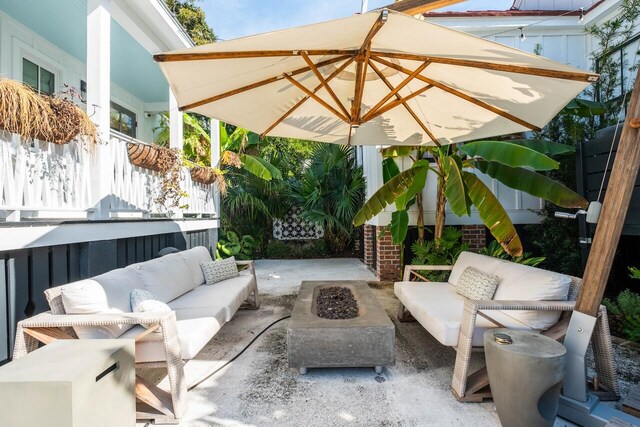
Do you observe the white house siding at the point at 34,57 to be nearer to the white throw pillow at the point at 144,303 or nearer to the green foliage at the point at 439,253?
the white throw pillow at the point at 144,303

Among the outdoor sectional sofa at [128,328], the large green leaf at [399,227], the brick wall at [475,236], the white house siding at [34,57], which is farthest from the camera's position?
the brick wall at [475,236]

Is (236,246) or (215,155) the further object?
(236,246)

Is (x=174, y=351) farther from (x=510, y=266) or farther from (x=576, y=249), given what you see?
(x=576, y=249)

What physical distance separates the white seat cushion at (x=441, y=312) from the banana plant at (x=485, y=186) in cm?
96

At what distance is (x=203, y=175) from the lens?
6.23 metres

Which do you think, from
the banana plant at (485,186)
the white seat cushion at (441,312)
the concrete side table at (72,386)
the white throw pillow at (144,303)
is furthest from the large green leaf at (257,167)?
the concrete side table at (72,386)

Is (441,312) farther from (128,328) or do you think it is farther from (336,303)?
(128,328)

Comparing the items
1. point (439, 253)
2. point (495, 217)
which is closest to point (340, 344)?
point (495, 217)

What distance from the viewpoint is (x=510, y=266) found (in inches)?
133

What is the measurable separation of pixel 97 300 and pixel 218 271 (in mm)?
1985

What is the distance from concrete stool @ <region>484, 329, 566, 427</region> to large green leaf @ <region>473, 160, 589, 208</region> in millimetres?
2774

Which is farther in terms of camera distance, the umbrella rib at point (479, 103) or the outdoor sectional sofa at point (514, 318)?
the umbrella rib at point (479, 103)

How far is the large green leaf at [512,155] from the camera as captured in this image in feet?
12.3

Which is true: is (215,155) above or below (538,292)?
above
